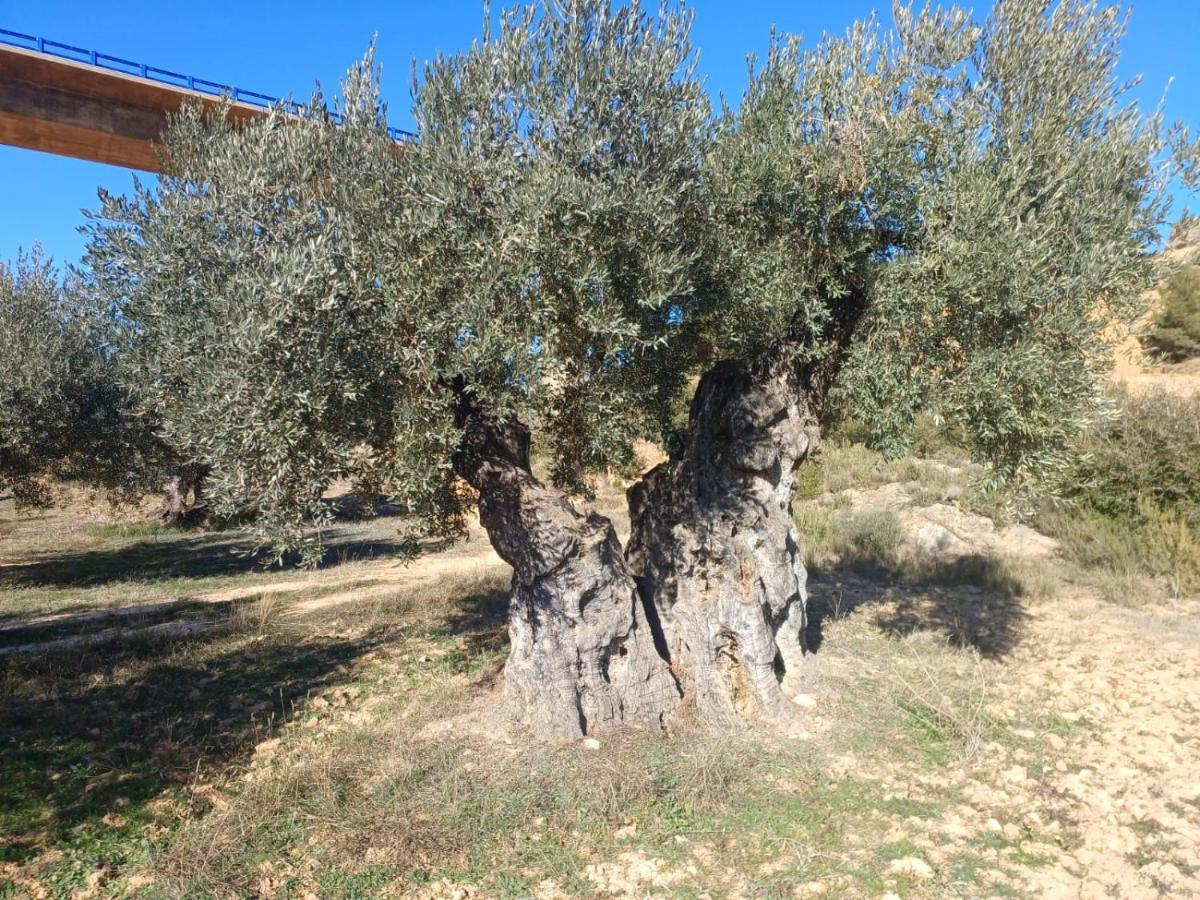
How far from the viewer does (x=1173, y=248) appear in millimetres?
7469

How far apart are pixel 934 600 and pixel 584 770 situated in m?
7.95

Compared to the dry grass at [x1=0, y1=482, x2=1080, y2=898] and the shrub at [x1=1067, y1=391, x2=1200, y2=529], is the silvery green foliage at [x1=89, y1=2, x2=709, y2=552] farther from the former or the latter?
the shrub at [x1=1067, y1=391, x2=1200, y2=529]

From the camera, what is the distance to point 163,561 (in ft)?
61.1

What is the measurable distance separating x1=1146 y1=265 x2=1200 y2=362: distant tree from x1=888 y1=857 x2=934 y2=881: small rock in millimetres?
30644

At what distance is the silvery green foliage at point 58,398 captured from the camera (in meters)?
13.2

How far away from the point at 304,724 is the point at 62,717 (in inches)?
95.4

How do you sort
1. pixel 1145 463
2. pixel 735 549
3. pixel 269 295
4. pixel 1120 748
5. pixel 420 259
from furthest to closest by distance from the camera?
1. pixel 1145 463
2. pixel 735 549
3. pixel 1120 748
4. pixel 420 259
5. pixel 269 295

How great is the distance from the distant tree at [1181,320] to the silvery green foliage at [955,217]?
90.1 feet

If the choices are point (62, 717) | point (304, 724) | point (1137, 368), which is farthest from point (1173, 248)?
point (1137, 368)

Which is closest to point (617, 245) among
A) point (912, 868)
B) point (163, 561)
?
point (912, 868)

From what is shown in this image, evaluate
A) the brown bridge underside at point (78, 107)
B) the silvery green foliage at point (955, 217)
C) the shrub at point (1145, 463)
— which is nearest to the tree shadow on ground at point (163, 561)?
the brown bridge underside at point (78, 107)

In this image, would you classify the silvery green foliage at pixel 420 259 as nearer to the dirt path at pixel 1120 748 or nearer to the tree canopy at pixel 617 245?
the tree canopy at pixel 617 245

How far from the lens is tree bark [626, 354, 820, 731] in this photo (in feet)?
24.6

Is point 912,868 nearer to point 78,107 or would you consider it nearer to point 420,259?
point 420,259
